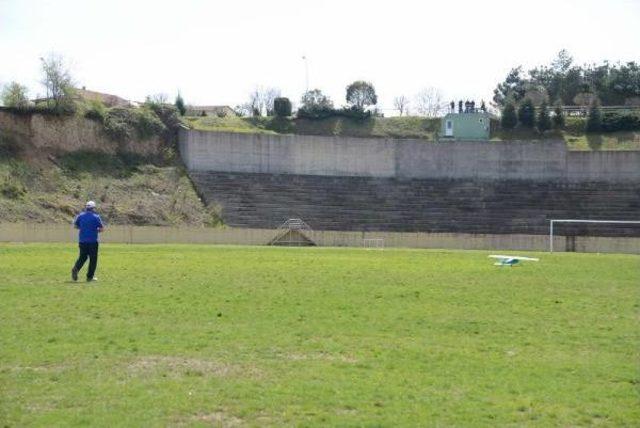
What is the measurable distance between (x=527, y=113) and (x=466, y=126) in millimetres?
7054

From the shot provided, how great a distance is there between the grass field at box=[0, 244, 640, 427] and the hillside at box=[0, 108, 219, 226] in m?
40.0

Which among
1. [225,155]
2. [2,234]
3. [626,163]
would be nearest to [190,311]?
[2,234]

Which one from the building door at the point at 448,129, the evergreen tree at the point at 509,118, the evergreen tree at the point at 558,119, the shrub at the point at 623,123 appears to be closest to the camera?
the shrub at the point at 623,123

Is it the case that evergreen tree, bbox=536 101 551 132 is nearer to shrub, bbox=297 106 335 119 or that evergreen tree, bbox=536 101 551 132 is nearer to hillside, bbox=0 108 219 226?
shrub, bbox=297 106 335 119

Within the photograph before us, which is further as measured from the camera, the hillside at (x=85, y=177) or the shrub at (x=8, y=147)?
the shrub at (x=8, y=147)

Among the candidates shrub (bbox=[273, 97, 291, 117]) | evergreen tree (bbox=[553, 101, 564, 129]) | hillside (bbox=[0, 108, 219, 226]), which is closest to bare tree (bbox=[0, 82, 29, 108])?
hillside (bbox=[0, 108, 219, 226])

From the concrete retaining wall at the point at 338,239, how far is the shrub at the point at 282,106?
35.7 m

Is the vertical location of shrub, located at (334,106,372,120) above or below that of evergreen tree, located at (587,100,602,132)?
above

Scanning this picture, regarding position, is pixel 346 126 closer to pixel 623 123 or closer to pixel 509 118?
pixel 509 118

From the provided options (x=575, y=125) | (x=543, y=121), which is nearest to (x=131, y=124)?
(x=543, y=121)

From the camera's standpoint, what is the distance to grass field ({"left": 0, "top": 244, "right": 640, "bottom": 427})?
797 centimetres

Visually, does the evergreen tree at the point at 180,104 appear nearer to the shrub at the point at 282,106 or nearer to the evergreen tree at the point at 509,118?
the shrub at the point at 282,106

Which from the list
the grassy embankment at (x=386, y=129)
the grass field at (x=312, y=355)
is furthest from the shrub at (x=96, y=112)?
the grass field at (x=312, y=355)

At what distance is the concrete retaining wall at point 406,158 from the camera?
70125 millimetres
